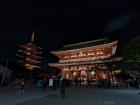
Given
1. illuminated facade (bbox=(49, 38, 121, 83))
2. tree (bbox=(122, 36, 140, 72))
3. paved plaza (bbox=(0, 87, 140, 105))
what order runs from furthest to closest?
illuminated facade (bbox=(49, 38, 121, 83)) < tree (bbox=(122, 36, 140, 72)) < paved plaza (bbox=(0, 87, 140, 105))

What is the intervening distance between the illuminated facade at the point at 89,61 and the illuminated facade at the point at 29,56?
2702 centimetres

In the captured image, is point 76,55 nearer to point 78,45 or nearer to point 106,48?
point 78,45

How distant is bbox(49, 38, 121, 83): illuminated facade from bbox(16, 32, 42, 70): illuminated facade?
27.0 meters

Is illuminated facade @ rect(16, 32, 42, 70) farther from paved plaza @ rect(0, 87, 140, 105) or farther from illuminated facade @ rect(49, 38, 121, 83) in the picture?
paved plaza @ rect(0, 87, 140, 105)

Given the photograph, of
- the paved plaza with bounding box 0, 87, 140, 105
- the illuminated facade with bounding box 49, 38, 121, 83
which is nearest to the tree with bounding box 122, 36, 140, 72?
the paved plaza with bounding box 0, 87, 140, 105

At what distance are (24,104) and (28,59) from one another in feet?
225

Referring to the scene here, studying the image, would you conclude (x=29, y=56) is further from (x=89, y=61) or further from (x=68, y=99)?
(x=68, y=99)

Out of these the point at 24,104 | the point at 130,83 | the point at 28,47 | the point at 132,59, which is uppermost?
the point at 28,47

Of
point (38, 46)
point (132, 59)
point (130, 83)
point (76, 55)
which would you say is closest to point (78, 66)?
point (76, 55)

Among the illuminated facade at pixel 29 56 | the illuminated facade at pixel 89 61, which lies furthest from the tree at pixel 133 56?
the illuminated facade at pixel 29 56

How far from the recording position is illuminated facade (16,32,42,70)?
77.6 metres

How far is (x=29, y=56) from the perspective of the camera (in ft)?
264

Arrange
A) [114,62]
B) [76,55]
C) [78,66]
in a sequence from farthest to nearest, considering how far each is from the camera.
Answer: [76,55], [78,66], [114,62]

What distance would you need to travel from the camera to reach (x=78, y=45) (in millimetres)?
56594
